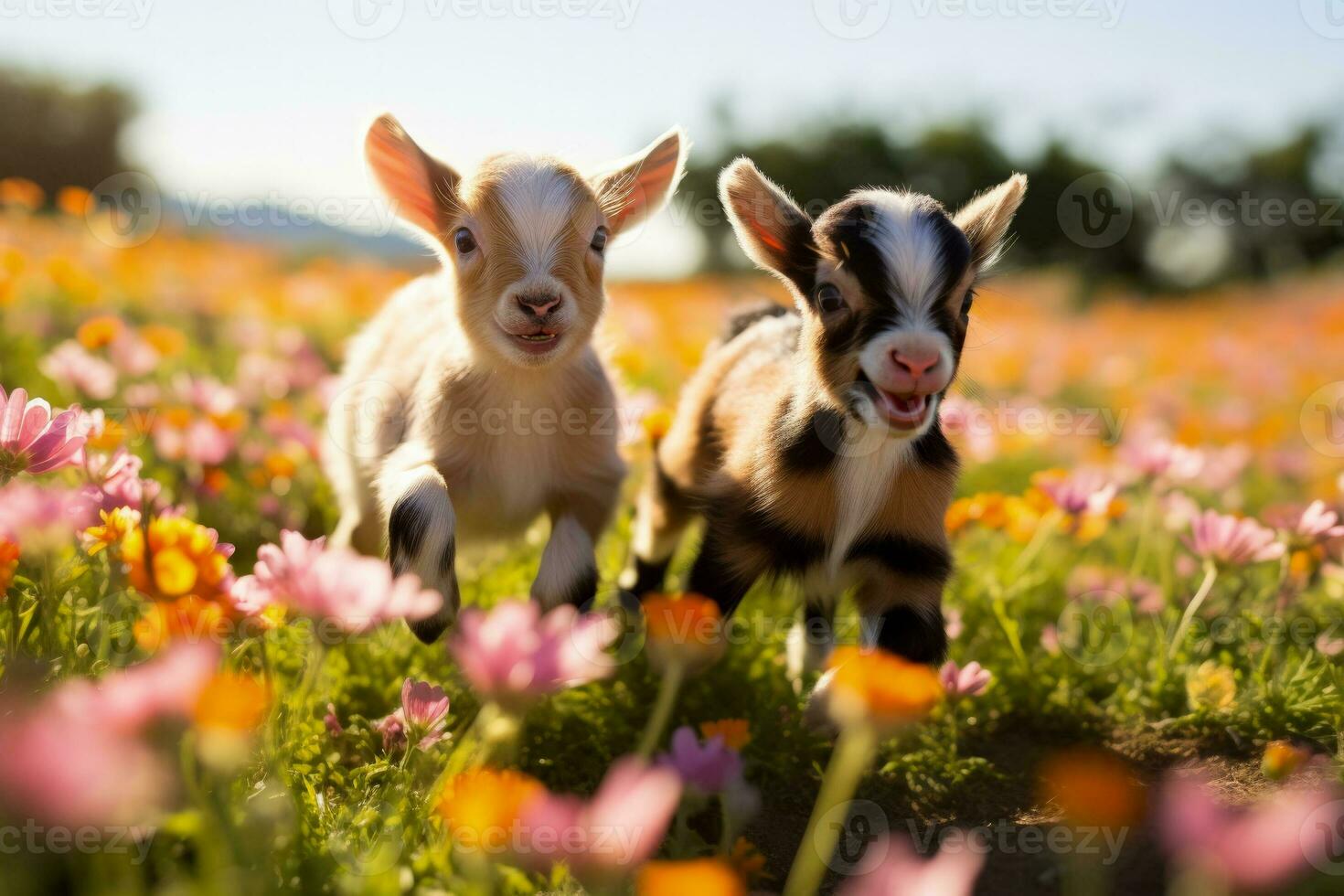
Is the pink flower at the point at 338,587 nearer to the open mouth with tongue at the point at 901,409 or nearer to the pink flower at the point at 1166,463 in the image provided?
the open mouth with tongue at the point at 901,409

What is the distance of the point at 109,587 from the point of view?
2.86 meters

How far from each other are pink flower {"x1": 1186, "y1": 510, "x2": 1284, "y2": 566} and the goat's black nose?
219cm

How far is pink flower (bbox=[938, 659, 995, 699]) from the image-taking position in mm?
3025

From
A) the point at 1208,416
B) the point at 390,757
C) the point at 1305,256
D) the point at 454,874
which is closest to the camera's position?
the point at 454,874

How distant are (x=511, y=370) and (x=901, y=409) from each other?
1462 millimetres

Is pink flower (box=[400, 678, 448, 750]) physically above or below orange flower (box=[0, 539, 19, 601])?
below

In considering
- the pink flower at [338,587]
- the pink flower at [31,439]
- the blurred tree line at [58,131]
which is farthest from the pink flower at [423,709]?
the blurred tree line at [58,131]

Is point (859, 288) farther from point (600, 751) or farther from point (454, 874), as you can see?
point (454, 874)

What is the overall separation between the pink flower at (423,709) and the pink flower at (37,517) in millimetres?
805

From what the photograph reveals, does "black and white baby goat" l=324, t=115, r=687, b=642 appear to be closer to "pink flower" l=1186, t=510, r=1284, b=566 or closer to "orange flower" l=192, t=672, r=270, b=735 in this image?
"orange flower" l=192, t=672, r=270, b=735

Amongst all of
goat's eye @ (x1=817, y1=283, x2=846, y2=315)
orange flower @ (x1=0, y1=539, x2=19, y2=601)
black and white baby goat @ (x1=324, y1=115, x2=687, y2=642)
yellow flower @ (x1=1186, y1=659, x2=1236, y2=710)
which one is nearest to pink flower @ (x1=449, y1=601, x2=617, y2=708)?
orange flower @ (x1=0, y1=539, x2=19, y2=601)

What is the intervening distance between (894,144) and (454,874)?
2422 centimetres

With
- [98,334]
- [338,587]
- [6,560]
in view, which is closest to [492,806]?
[338,587]

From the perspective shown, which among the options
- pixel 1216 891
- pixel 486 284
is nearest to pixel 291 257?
pixel 486 284
